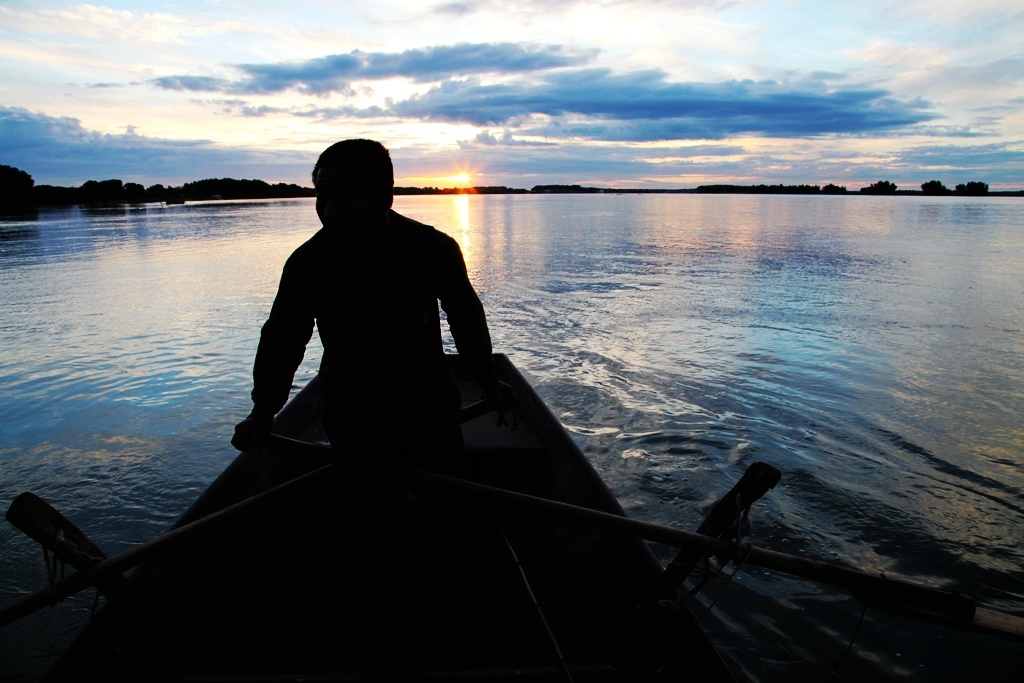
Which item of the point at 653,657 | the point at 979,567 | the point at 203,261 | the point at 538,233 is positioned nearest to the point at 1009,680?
the point at 979,567

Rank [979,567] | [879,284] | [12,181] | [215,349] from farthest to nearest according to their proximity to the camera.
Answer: [12,181] < [879,284] < [215,349] < [979,567]

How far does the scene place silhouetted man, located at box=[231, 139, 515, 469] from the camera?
113 inches

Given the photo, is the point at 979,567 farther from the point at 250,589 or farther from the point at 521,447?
the point at 250,589

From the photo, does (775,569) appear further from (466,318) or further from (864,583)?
(466,318)

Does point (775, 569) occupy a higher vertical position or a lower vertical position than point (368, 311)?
lower

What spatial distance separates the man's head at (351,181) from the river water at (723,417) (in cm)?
232

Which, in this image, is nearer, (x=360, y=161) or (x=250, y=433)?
(x=360, y=161)

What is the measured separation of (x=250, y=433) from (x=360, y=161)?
1.45m

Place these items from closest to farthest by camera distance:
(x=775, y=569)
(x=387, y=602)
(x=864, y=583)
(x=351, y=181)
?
(x=864, y=583)
(x=775, y=569)
(x=351, y=181)
(x=387, y=602)

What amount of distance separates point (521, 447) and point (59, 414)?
22.9 ft

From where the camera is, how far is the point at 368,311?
2.99 m

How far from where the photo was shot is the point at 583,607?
3543 mm

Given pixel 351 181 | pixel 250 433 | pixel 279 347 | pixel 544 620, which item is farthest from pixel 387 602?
pixel 351 181

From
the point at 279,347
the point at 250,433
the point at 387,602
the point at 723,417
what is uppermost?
the point at 279,347
